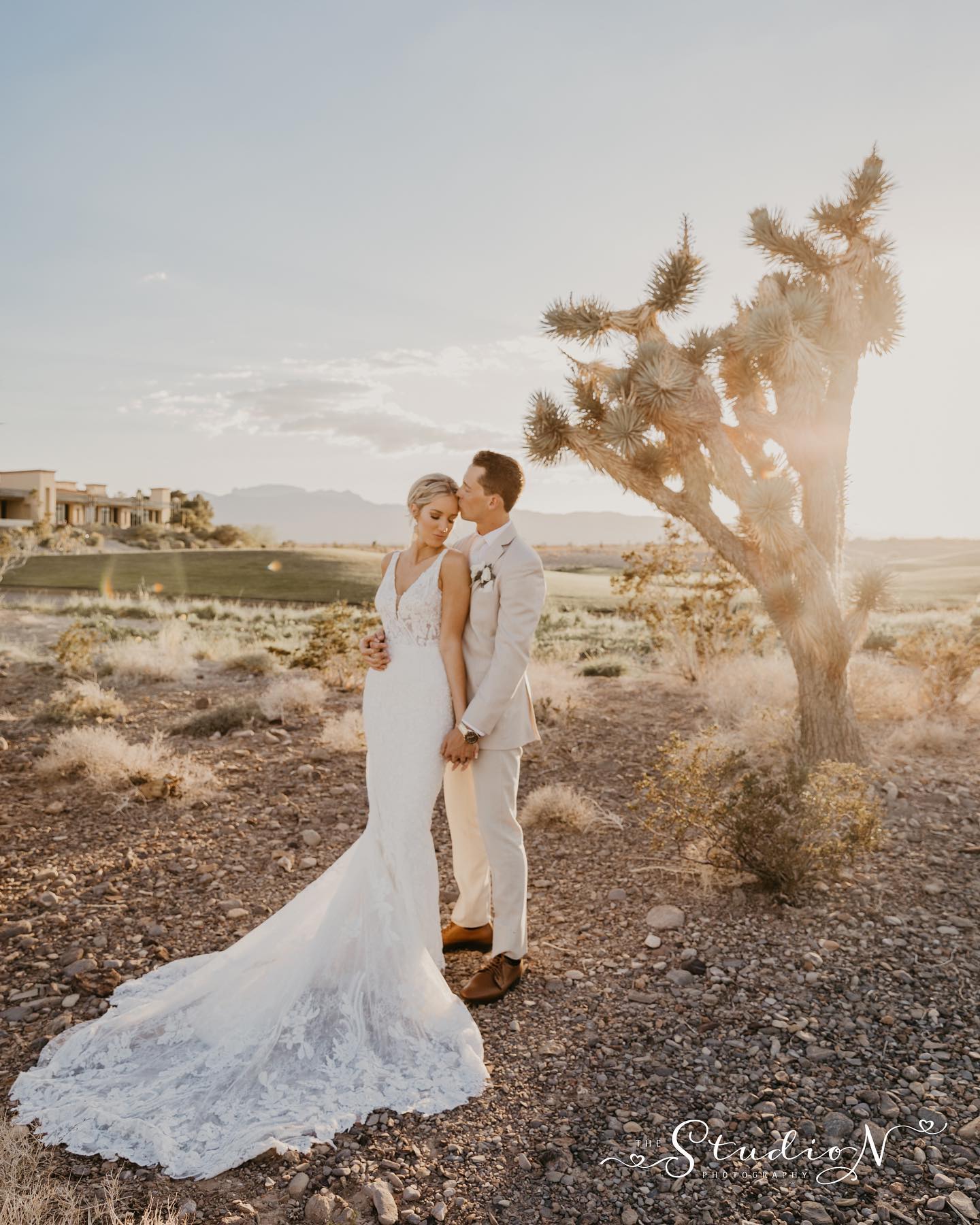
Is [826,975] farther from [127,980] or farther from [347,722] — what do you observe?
[347,722]

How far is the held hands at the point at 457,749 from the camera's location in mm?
3994

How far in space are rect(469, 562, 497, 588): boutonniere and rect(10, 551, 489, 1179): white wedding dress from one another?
7.9 inches

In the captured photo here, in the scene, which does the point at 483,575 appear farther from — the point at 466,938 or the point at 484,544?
the point at 466,938

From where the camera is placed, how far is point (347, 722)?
338 inches

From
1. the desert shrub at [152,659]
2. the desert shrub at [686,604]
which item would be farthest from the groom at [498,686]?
the desert shrub at [152,659]

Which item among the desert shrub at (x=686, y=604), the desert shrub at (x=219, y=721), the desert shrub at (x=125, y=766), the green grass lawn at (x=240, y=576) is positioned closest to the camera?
the desert shrub at (x=125, y=766)

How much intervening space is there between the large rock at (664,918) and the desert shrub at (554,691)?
146 inches

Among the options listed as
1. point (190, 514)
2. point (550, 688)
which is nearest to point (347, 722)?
point (550, 688)

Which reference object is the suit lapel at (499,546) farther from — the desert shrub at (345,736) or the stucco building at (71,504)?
the stucco building at (71,504)

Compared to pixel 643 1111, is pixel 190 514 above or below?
above

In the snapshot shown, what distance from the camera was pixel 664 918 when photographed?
4855mm

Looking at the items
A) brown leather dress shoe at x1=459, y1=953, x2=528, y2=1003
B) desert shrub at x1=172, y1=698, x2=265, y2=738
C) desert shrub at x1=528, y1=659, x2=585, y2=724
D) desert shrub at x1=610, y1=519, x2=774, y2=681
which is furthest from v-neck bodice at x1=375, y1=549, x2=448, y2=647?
desert shrub at x1=610, y1=519, x2=774, y2=681

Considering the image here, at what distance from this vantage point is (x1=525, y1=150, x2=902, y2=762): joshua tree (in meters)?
7.30

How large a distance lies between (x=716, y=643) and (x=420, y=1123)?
9117 millimetres
